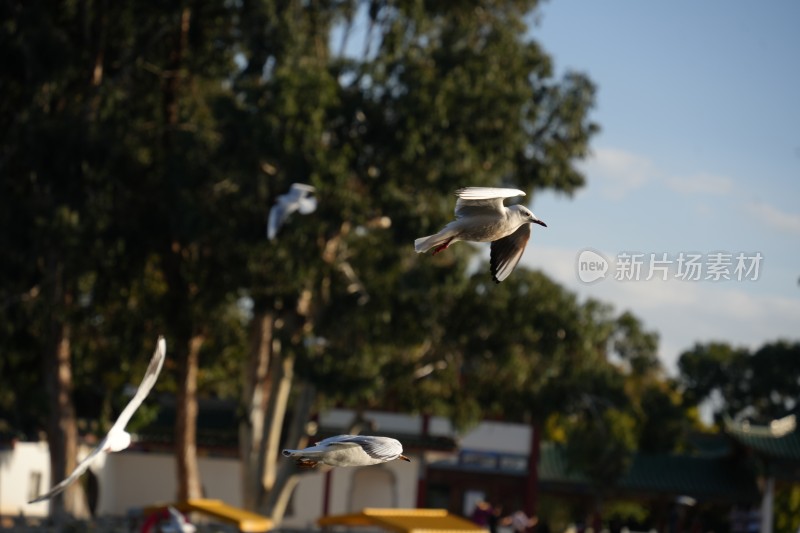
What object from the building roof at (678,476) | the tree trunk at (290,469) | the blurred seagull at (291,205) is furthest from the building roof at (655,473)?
the blurred seagull at (291,205)

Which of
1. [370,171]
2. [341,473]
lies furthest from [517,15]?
[341,473]

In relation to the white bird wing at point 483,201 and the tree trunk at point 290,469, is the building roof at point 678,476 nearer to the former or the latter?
the tree trunk at point 290,469

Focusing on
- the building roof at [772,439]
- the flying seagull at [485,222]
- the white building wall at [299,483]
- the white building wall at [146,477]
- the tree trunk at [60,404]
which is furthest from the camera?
the building roof at [772,439]

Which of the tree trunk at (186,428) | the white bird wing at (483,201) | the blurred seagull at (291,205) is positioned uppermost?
the blurred seagull at (291,205)

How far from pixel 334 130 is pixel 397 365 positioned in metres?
4.07

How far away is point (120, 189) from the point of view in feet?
69.6

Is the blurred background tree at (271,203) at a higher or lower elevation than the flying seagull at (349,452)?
higher

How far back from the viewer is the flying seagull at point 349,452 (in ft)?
20.2

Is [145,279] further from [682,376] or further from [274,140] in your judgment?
[682,376]

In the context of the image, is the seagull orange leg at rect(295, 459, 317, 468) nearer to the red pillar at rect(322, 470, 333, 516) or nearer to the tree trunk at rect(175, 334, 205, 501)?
the tree trunk at rect(175, 334, 205, 501)

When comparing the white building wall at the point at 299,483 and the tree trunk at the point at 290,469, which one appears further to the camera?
the white building wall at the point at 299,483

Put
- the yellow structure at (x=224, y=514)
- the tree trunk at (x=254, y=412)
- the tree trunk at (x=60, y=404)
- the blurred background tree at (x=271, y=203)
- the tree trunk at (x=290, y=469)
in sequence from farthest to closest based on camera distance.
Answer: the tree trunk at (x=254, y=412), the tree trunk at (x=290, y=469), the tree trunk at (x=60, y=404), the blurred background tree at (x=271, y=203), the yellow structure at (x=224, y=514)

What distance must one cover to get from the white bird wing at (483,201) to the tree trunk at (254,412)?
16.4m

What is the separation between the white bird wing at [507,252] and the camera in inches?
286
